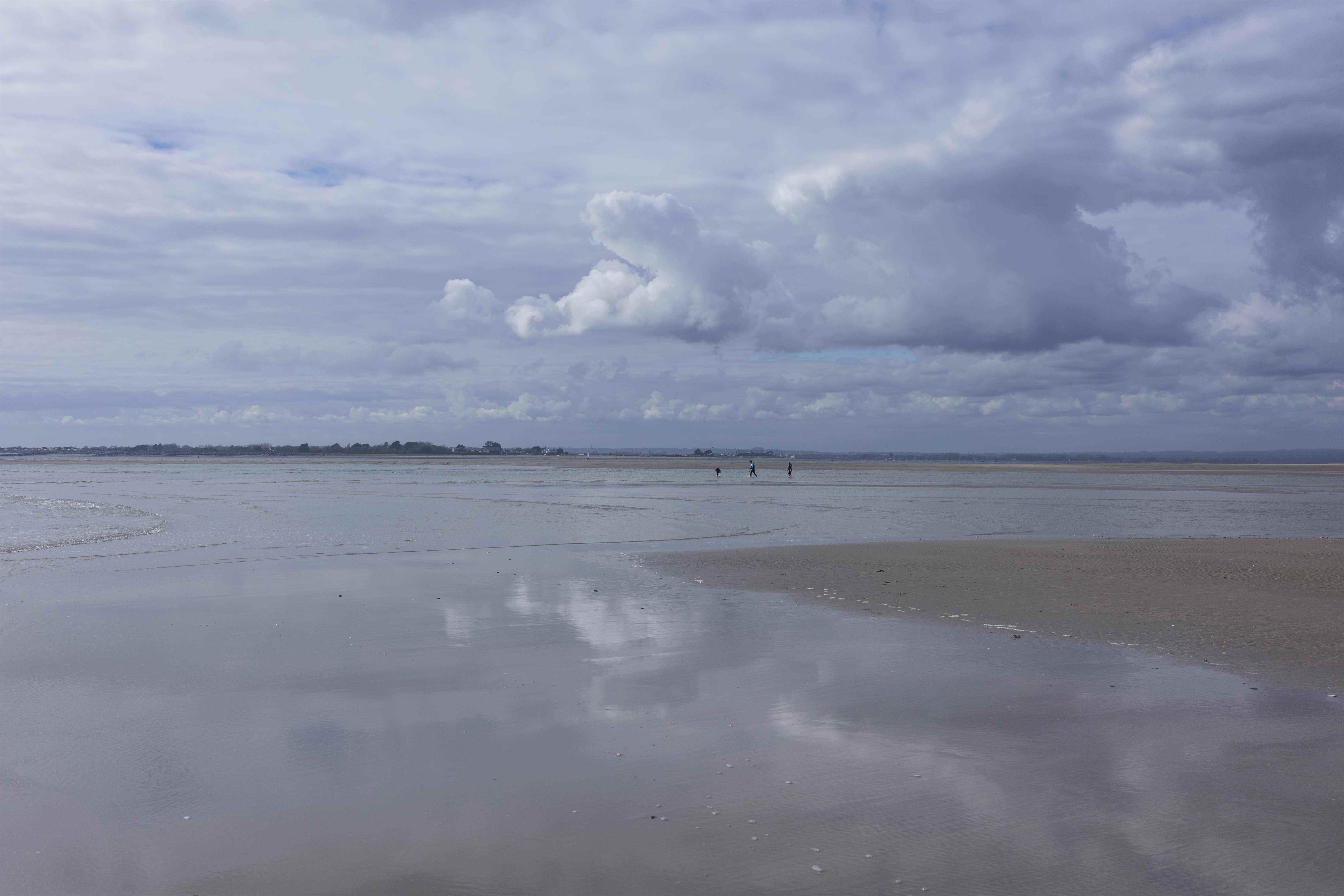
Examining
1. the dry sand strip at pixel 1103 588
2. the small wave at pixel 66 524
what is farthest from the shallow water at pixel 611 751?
the small wave at pixel 66 524

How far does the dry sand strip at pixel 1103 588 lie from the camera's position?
480 inches

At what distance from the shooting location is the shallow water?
559 centimetres

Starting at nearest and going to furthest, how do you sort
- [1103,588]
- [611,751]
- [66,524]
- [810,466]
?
[611,751] < [1103,588] < [66,524] < [810,466]

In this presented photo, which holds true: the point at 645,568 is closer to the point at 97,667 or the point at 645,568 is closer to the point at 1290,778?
the point at 97,667

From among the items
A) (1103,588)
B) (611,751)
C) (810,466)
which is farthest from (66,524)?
(810,466)

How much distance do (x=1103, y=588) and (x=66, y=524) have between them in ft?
103

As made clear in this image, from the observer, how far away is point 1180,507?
4359 cm

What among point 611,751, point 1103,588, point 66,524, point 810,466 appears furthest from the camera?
point 810,466

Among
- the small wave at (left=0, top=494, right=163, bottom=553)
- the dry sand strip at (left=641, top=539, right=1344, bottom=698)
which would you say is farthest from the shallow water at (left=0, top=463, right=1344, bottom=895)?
the small wave at (left=0, top=494, right=163, bottom=553)

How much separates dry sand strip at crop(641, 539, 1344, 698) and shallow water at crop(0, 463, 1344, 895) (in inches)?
41.5

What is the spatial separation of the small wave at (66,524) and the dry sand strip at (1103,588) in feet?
54.1

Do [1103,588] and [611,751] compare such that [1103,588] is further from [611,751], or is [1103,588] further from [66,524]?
[66,524]

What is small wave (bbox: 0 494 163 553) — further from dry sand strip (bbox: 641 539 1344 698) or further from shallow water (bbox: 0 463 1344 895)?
dry sand strip (bbox: 641 539 1344 698)

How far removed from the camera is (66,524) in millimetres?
30781
